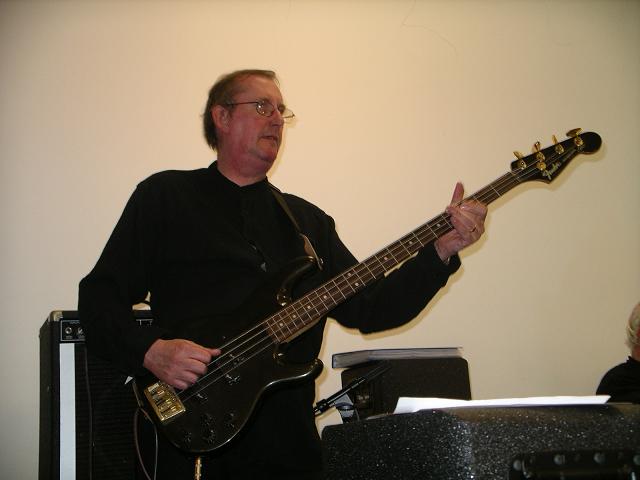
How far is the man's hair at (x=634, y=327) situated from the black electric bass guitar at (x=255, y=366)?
133cm

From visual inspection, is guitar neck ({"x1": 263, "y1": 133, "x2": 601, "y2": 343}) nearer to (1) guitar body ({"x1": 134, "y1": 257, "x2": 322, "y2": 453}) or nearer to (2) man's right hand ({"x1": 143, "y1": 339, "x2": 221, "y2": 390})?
(1) guitar body ({"x1": 134, "y1": 257, "x2": 322, "y2": 453})

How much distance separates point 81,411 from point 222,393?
0.53m

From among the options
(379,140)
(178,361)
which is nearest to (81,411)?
Result: (178,361)

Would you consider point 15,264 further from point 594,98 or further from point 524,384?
point 594,98

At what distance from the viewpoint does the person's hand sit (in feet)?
6.58

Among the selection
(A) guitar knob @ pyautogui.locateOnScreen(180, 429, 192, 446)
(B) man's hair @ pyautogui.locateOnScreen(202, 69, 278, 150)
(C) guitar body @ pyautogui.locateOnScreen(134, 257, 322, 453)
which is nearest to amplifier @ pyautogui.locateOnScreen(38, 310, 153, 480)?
(C) guitar body @ pyautogui.locateOnScreen(134, 257, 322, 453)

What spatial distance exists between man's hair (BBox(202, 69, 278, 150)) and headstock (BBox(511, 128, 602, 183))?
88cm

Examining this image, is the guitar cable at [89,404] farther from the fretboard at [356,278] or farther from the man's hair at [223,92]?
the man's hair at [223,92]

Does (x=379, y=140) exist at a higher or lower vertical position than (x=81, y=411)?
higher

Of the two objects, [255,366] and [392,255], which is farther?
[392,255]

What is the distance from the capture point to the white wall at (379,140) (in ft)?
8.87

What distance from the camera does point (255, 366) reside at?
177cm

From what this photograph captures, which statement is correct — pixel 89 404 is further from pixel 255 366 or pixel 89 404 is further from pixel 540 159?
pixel 540 159

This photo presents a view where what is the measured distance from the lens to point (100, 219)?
2.74 m
